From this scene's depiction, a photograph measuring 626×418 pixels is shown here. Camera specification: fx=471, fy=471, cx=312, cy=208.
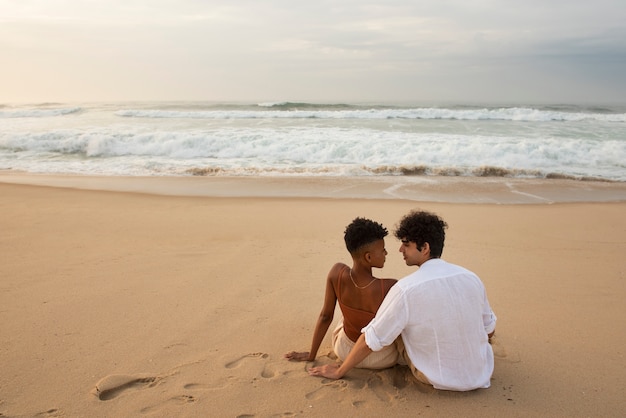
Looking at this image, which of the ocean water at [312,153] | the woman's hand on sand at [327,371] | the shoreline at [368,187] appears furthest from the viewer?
the ocean water at [312,153]

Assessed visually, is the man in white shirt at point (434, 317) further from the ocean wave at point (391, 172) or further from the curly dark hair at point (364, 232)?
the ocean wave at point (391, 172)

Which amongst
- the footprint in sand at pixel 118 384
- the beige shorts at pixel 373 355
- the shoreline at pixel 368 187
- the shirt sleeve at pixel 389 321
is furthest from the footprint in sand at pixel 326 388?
the shoreline at pixel 368 187

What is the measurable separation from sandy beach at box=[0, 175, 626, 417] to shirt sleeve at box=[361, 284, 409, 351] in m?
0.41

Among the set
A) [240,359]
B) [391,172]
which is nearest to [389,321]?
[240,359]

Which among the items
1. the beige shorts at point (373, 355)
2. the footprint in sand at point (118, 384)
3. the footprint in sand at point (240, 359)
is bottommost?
the footprint in sand at point (240, 359)

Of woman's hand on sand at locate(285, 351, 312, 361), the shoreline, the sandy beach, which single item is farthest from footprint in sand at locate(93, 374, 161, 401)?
the shoreline

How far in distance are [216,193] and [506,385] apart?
7.43m

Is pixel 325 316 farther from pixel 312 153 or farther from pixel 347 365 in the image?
pixel 312 153

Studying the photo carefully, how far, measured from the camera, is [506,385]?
288cm

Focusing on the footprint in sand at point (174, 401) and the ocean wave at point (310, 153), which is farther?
the ocean wave at point (310, 153)

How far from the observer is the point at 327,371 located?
2.98 metres

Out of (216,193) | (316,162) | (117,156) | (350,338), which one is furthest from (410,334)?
(117,156)

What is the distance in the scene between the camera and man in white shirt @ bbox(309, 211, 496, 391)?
8.20ft

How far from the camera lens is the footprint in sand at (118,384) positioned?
279 cm
